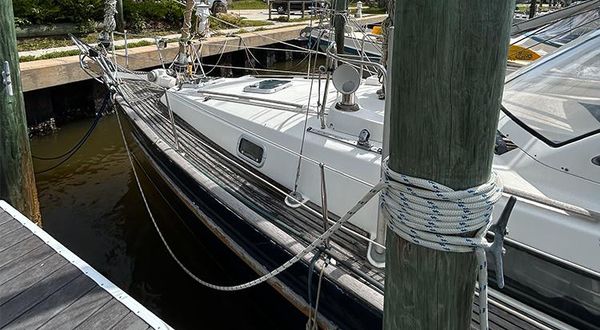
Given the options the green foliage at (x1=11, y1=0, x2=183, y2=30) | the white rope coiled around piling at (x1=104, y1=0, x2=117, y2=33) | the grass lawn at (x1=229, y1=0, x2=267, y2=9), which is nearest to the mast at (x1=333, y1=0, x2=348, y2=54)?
the white rope coiled around piling at (x1=104, y1=0, x2=117, y2=33)

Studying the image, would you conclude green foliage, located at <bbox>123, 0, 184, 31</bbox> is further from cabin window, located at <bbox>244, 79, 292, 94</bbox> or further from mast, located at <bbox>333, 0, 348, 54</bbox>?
mast, located at <bbox>333, 0, 348, 54</bbox>

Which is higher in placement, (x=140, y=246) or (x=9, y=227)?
(x=9, y=227)

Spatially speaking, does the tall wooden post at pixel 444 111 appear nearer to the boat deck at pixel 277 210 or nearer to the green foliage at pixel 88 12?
the boat deck at pixel 277 210

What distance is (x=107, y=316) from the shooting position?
2635 millimetres

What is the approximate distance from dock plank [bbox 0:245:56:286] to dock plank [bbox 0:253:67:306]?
28 mm

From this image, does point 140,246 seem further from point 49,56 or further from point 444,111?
point 49,56

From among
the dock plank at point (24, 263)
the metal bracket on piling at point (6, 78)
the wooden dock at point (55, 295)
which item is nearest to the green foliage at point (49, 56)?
the metal bracket on piling at point (6, 78)

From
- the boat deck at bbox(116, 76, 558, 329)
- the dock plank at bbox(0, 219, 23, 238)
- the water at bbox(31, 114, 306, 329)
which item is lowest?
the water at bbox(31, 114, 306, 329)

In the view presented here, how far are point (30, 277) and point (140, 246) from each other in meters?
2.71

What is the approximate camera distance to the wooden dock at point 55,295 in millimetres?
2602

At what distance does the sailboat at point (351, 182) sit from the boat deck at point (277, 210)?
0.01 meters

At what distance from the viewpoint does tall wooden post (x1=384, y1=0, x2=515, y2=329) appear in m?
1.18

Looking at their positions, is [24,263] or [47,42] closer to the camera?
[24,263]

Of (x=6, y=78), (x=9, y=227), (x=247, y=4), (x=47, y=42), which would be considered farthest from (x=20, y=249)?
(x=247, y=4)
